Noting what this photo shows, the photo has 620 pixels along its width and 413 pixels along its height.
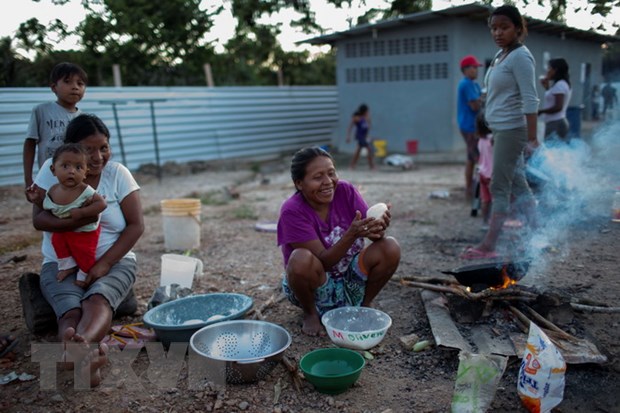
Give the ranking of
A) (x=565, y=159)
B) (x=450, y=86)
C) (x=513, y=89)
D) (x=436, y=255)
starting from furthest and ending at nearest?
(x=450, y=86) → (x=565, y=159) → (x=436, y=255) → (x=513, y=89)

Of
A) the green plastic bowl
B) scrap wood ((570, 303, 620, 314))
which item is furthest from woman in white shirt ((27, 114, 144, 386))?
scrap wood ((570, 303, 620, 314))

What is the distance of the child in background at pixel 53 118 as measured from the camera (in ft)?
12.9

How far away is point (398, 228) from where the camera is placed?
19.4 ft

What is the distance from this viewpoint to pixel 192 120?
12.2 meters

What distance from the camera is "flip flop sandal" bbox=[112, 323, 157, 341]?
3.16 meters

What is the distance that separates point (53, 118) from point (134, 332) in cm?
187

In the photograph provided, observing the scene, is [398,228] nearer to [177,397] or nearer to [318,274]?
[318,274]

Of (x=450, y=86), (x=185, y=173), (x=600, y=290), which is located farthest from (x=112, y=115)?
(x=600, y=290)

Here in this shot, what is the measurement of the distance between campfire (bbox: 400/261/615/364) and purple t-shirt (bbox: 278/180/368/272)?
669 millimetres

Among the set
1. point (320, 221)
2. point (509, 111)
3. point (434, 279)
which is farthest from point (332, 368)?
point (509, 111)

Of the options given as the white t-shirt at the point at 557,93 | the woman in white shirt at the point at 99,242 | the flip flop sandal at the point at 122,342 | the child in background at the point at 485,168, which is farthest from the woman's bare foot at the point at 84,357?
the white t-shirt at the point at 557,93

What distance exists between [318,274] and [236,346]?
0.61 metres

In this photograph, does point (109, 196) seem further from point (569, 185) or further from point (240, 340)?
point (569, 185)

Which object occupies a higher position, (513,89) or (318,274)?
(513,89)
